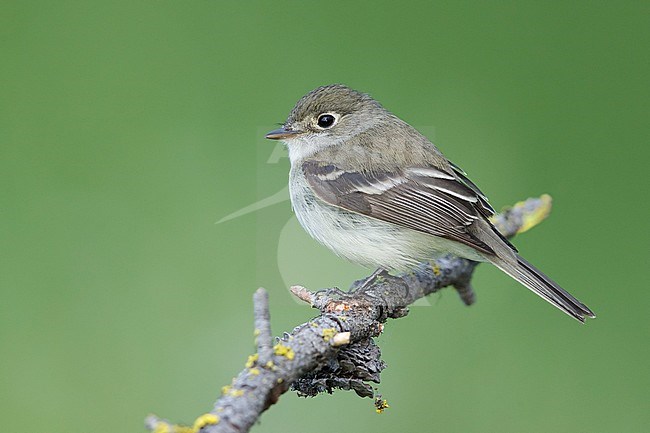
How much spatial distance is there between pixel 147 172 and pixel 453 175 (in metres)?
2.20

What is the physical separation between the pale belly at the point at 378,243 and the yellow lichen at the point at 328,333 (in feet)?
3.56

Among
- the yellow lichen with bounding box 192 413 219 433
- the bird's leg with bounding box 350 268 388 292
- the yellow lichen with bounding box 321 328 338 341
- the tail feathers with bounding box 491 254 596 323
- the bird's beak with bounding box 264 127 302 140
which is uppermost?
Result: the bird's beak with bounding box 264 127 302 140

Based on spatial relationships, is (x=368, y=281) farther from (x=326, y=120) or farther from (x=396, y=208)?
(x=326, y=120)

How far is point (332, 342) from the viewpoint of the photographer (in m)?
2.63

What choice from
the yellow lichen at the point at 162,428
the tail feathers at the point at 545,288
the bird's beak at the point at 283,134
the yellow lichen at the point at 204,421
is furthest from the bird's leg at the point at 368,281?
the yellow lichen at the point at 162,428

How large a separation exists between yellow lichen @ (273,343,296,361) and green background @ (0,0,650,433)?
1.95 m

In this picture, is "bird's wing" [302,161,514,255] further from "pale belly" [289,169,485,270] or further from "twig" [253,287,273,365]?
"twig" [253,287,273,365]

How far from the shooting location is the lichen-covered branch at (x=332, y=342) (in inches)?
81.7

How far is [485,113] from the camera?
18.1 ft

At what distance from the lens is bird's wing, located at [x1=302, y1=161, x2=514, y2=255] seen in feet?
12.1

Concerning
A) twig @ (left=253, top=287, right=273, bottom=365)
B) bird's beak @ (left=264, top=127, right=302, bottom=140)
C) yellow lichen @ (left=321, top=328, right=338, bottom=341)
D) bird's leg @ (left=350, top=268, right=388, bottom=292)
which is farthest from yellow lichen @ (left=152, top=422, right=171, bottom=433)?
bird's beak @ (left=264, top=127, right=302, bottom=140)

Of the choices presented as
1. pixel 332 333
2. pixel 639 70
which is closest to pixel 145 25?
pixel 639 70

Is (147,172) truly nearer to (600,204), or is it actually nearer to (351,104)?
(351,104)

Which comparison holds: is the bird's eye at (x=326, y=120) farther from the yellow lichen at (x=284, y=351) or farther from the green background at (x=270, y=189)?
the yellow lichen at (x=284, y=351)
